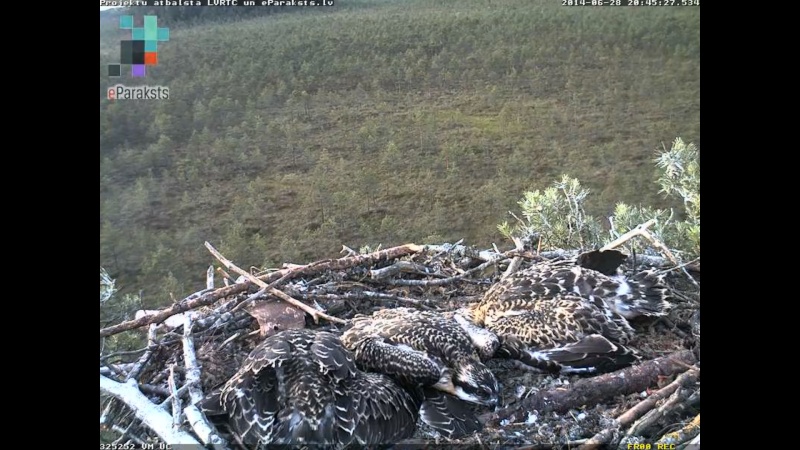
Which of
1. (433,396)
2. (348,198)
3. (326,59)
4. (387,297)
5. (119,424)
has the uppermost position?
(326,59)

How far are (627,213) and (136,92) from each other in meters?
3.30

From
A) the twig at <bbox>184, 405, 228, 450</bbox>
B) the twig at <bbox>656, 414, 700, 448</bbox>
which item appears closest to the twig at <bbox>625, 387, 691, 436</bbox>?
the twig at <bbox>656, 414, 700, 448</bbox>

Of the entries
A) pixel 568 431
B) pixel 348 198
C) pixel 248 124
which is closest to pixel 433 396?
pixel 568 431

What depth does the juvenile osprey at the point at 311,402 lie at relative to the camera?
375cm

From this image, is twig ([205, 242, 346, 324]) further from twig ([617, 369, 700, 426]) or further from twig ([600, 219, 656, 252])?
twig ([600, 219, 656, 252])

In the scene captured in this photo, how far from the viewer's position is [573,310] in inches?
169

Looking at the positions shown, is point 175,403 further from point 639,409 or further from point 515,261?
point 639,409

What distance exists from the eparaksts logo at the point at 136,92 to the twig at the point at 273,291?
0.98 metres

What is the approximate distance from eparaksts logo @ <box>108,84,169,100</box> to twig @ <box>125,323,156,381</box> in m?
1.41

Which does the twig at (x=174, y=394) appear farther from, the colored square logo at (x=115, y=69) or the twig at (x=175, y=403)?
the colored square logo at (x=115, y=69)

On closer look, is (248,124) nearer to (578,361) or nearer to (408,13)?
(408,13)

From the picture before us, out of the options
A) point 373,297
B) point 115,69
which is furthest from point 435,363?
point 115,69

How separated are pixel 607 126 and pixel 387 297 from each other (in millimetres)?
1864

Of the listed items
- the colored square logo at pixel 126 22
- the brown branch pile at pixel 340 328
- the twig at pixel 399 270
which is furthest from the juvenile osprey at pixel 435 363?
the colored square logo at pixel 126 22
